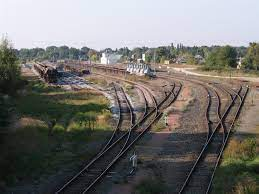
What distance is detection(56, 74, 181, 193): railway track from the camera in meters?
16.9

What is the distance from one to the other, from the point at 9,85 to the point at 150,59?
112 metres

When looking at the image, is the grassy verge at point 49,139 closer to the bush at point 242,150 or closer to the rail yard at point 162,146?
the rail yard at point 162,146

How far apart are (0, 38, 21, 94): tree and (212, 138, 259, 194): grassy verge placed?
21.7 m

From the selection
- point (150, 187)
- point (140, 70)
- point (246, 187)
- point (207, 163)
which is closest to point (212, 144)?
point (207, 163)

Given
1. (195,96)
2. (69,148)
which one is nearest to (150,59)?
(195,96)

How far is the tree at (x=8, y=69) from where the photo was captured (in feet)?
128

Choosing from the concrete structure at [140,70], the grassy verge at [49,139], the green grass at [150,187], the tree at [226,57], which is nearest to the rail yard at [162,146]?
the green grass at [150,187]

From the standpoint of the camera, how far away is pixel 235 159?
2012 centimetres

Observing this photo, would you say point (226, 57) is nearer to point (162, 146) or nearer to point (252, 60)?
point (252, 60)

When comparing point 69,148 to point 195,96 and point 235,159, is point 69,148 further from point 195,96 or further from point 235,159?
point 195,96

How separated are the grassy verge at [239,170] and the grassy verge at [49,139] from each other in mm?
6051

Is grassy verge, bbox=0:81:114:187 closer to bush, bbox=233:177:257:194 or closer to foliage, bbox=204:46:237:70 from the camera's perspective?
Answer: bush, bbox=233:177:257:194

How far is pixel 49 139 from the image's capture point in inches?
957

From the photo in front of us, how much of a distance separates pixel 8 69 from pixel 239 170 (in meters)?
26.3
